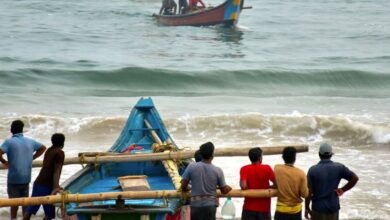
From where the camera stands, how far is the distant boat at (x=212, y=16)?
33.2m

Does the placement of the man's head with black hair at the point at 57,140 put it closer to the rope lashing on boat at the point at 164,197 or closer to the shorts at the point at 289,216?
the rope lashing on boat at the point at 164,197

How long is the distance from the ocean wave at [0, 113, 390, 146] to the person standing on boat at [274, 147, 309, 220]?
29.6ft

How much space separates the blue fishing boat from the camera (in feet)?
25.5

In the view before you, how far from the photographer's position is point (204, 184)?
7.54 m

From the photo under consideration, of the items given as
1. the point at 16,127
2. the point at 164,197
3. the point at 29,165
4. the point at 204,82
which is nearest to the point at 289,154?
the point at 164,197

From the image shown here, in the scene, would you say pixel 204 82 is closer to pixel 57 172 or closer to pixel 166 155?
pixel 166 155

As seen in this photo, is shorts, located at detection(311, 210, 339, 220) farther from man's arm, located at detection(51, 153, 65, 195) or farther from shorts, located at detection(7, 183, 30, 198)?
shorts, located at detection(7, 183, 30, 198)

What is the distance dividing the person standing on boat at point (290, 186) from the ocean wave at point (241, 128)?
902cm

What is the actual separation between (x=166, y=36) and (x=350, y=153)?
18818 mm

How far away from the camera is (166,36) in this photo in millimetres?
33594

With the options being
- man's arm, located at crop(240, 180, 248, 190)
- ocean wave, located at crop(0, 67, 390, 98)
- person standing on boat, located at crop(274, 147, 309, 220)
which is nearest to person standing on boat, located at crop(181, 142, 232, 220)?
man's arm, located at crop(240, 180, 248, 190)

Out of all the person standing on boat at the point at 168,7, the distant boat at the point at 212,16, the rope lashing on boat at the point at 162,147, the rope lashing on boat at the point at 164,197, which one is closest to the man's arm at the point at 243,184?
the rope lashing on boat at the point at 164,197

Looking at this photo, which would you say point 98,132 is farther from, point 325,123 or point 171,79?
point 171,79

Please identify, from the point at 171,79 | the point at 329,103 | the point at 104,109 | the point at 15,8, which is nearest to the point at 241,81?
the point at 171,79
